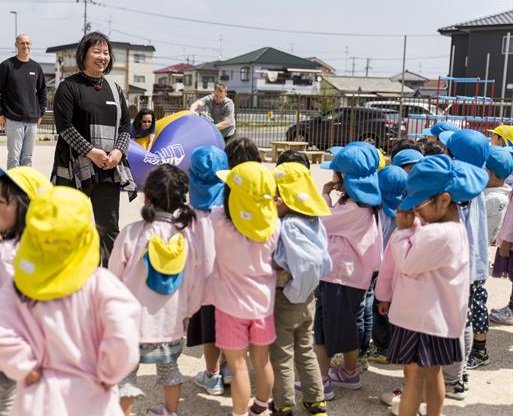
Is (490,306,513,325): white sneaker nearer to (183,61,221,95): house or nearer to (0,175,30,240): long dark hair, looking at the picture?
(0,175,30,240): long dark hair

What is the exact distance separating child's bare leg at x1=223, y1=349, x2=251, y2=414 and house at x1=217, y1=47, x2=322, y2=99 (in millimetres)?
65125

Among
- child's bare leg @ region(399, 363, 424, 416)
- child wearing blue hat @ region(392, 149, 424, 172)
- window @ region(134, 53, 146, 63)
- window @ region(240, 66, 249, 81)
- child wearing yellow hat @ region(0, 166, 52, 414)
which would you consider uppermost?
window @ region(134, 53, 146, 63)

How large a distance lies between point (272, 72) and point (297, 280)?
66993 millimetres

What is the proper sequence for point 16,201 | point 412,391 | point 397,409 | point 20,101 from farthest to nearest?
point 20,101
point 397,409
point 412,391
point 16,201

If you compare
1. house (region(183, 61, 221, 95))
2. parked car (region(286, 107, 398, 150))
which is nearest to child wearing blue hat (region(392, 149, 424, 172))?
parked car (region(286, 107, 398, 150))

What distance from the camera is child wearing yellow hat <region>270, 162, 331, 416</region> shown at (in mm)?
3262

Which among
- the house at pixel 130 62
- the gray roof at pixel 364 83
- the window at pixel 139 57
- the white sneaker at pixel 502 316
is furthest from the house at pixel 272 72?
the white sneaker at pixel 502 316

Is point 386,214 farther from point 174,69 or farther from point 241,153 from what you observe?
point 174,69

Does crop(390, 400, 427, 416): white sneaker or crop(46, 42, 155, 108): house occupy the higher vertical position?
crop(46, 42, 155, 108): house

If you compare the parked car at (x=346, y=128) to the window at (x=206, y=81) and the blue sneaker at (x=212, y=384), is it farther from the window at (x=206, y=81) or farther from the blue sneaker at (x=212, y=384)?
the window at (x=206, y=81)

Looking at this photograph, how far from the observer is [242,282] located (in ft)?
10.6

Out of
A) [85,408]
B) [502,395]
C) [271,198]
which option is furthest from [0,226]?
[502,395]

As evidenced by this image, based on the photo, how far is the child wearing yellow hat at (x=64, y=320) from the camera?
80.3 inches


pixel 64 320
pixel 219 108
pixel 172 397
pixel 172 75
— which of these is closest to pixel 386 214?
pixel 172 397
